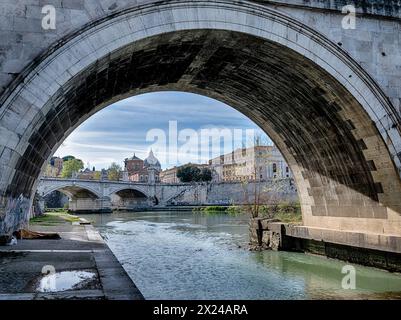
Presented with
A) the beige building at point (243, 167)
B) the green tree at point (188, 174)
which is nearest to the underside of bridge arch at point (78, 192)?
the green tree at point (188, 174)

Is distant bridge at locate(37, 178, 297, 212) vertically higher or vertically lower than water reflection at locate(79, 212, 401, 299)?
higher

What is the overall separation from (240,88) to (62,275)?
7.82 meters

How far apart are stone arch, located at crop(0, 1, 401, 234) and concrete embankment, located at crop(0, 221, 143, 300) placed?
138 centimetres

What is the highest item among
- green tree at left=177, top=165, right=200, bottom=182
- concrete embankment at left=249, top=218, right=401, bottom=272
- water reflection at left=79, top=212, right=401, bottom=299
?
green tree at left=177, top=165, right=200, bottom=182

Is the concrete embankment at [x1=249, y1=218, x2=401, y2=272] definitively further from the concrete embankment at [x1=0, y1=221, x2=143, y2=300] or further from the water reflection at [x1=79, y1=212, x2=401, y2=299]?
the concrete embankment at [x1=0, y1=221, x2=143, y2=300]

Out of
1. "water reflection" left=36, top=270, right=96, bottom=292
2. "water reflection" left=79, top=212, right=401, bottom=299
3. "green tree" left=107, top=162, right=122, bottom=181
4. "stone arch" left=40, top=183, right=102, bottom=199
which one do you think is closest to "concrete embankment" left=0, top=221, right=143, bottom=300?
"water reflection" left=36, top=270, right=96, bottom=292

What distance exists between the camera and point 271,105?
41.2ft

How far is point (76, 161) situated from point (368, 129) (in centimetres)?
10306

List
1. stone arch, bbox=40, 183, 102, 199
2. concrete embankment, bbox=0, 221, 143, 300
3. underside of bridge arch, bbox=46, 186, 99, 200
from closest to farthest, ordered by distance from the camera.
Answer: concrete embankment, bbox=0, 221, 143, 300 < stone arch, bbox=40, 183, 102, 199 < underside of bridge arch, bbox=46, 186, 99, 200

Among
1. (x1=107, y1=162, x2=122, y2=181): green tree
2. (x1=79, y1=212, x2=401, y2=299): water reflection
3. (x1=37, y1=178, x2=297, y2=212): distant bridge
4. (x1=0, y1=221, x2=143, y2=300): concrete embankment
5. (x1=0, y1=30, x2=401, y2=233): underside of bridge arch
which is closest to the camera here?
(x1=0, y1=221, x2=143, y2=300): concrete embankment

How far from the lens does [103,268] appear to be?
6.73 meters

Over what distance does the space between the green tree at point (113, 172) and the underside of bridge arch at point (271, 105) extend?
9380 centimetres

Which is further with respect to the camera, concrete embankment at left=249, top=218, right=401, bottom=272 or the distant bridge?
the distant bridge

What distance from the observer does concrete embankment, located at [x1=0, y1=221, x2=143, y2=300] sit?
4.94 meters
